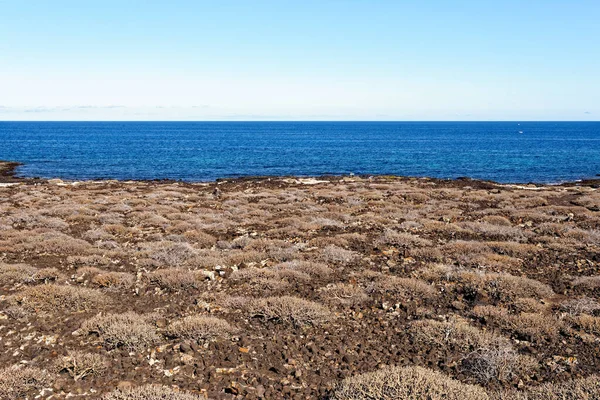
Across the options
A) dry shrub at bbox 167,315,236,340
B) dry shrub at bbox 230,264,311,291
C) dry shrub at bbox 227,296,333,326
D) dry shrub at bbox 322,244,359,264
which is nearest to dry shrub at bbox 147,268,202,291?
dry shrub at bbox 230,264,311,291

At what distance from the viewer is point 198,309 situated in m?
10.6

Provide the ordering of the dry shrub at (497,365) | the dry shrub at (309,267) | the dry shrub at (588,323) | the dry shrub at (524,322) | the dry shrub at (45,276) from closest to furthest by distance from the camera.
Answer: the dry shrub at (497,365) < the dry shrub at (524,322) < the dry shrub at (588,323) < the dry shrub at (45,276) < the dry shrub at (309,267)

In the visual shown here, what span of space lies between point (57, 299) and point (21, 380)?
3659 millimetres

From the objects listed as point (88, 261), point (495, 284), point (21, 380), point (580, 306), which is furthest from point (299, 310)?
point (88, 261)

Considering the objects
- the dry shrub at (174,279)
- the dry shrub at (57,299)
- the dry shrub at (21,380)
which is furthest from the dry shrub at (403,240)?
the dry shrub at (21,380)

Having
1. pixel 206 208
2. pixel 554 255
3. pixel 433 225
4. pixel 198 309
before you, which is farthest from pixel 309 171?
pixel 198 309

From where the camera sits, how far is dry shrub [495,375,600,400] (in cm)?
685

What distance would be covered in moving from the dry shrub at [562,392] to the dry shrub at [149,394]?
4.97 meters

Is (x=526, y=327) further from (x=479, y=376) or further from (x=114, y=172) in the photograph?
(x=114, y=172)

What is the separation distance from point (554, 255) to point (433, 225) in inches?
207

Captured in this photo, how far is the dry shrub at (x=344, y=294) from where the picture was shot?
11.0 m

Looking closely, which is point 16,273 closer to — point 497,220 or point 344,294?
point 344,294

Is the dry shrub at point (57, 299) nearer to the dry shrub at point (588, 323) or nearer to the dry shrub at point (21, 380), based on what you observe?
the dry shrub at point (21, 380)

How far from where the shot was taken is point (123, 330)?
8922 millimetres
